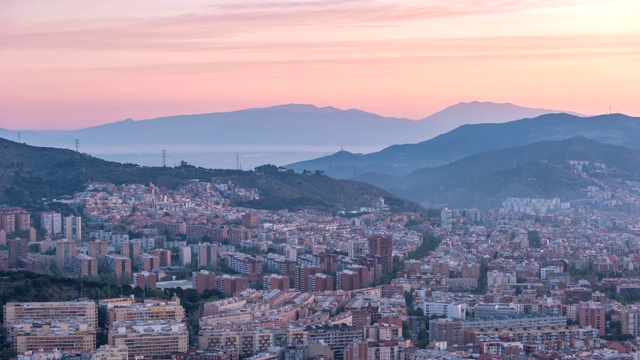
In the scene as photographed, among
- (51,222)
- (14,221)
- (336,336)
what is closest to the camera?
(336,336)

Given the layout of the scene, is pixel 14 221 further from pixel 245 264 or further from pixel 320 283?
pixel 320 283

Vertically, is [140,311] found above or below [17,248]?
below

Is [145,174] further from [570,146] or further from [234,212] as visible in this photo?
[570,146]

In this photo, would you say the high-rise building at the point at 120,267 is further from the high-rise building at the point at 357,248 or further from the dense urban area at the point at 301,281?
the high-rise building at the point at 357,248

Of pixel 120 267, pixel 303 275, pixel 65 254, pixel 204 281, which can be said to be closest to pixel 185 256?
pixel 65 254

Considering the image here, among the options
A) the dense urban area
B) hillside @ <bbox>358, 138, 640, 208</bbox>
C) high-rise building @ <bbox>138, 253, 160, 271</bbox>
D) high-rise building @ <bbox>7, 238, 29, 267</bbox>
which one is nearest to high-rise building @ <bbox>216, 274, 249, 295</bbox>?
the dense urban area

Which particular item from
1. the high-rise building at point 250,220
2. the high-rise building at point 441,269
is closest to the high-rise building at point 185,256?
the high-rise building at point 441,269

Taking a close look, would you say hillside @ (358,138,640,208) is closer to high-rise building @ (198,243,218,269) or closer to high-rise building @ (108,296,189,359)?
high-rise building @ (198,243,218,269)

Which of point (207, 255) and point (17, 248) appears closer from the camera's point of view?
point (17, 248)
